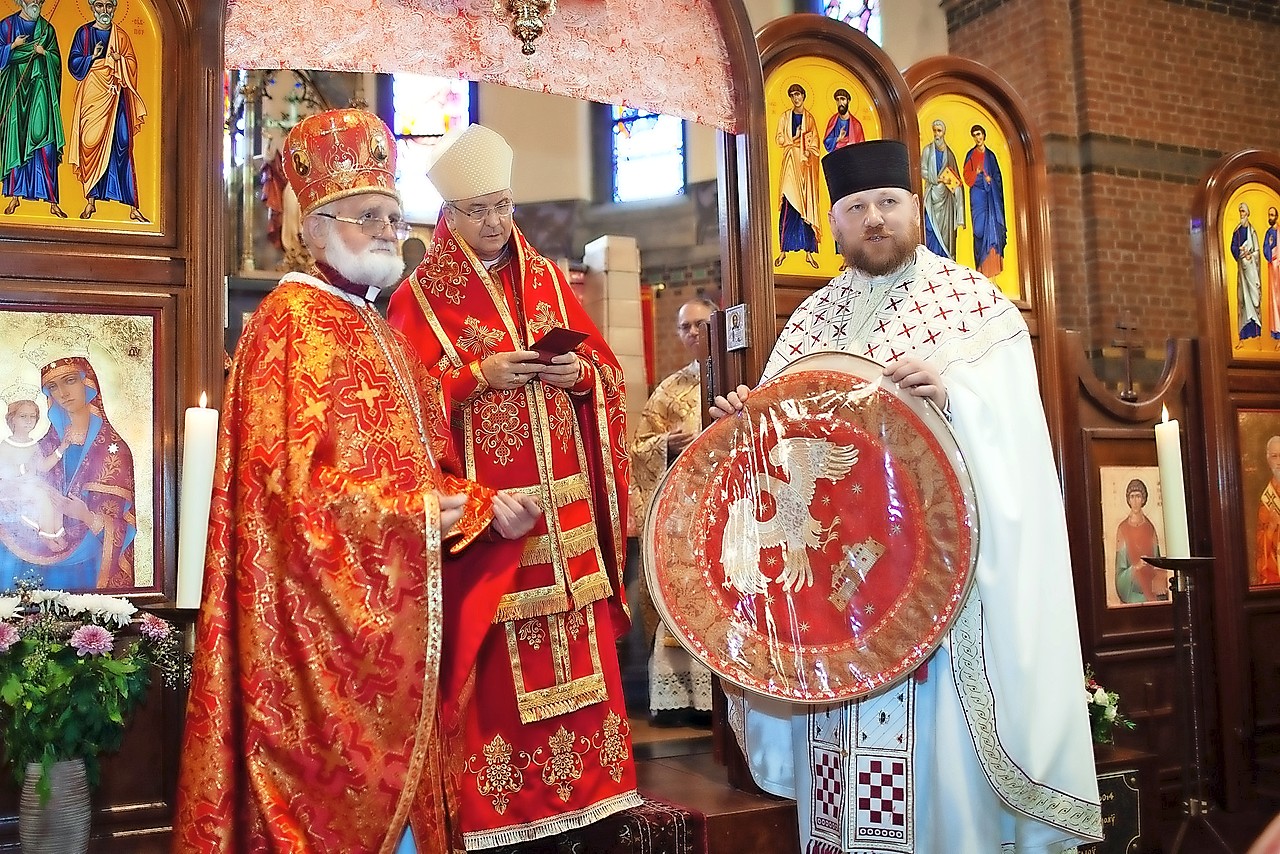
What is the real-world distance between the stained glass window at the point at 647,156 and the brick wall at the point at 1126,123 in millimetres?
3158

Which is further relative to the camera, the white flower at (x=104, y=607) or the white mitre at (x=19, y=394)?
the white mitre at (x=19, y=394)

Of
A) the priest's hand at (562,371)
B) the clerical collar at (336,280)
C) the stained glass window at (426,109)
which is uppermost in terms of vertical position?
the stained glass window at (426,109)

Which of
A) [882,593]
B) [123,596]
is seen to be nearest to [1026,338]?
[882,593]

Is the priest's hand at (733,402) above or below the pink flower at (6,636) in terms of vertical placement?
above

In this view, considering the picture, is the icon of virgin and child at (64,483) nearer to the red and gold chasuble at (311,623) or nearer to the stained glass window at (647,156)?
the red and gold chasuble at (311,623)

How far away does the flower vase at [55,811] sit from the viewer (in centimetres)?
325

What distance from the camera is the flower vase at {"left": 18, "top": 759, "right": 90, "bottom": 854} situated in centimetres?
325

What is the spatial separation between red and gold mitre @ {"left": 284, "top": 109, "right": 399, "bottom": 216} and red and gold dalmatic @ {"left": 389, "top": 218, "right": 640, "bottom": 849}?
723 millimetres

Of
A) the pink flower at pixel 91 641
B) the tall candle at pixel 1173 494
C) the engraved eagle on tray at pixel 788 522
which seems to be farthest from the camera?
the tall candle at pixel 1173 494

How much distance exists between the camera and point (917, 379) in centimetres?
366

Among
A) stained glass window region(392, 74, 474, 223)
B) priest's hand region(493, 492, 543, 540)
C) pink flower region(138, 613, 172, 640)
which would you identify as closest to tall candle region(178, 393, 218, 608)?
pink flower region(138, 613, 172, 640)

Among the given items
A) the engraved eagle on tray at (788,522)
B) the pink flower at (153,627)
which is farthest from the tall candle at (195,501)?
the engraved eagle on tray at (788,522)

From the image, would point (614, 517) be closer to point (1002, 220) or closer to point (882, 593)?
point (882, 593)

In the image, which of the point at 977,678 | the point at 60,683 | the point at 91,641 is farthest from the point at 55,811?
the point at 977,678
